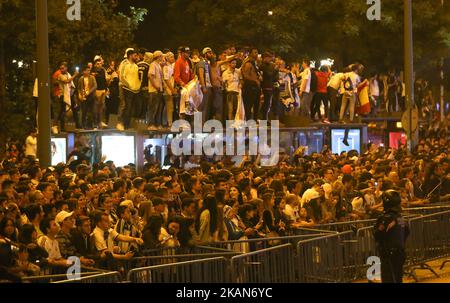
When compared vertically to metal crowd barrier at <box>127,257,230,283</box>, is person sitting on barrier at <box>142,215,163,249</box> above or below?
above

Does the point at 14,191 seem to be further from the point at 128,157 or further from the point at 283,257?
the point at 128,157

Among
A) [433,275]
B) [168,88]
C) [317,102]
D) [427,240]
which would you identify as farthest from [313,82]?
[433,275]

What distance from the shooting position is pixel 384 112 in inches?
1324

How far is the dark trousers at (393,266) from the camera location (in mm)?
11883

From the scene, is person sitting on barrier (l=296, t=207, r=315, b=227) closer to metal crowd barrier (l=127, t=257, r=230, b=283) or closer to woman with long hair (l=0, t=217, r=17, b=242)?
metal crowd barrier (l=127, t=257, r=230, b=283)

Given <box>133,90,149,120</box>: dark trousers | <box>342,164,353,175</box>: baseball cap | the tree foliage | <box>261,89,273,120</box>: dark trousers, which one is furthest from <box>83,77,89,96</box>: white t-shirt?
the tree foliage

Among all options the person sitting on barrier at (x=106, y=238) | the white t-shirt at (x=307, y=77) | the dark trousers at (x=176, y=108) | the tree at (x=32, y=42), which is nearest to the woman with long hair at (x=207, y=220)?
the person sitting on barrier at (x=106, y=238)

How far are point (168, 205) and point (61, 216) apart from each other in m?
2.44

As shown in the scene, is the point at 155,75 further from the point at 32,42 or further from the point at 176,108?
the point at 32,42

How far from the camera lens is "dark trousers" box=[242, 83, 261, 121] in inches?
971

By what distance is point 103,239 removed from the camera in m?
11.8

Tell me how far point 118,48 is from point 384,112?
9.57 meters

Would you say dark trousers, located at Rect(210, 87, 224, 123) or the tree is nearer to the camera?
dark trousers, located at Rect(210, 87, 224, 123)

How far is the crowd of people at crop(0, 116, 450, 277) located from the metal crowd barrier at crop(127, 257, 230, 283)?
788mm
